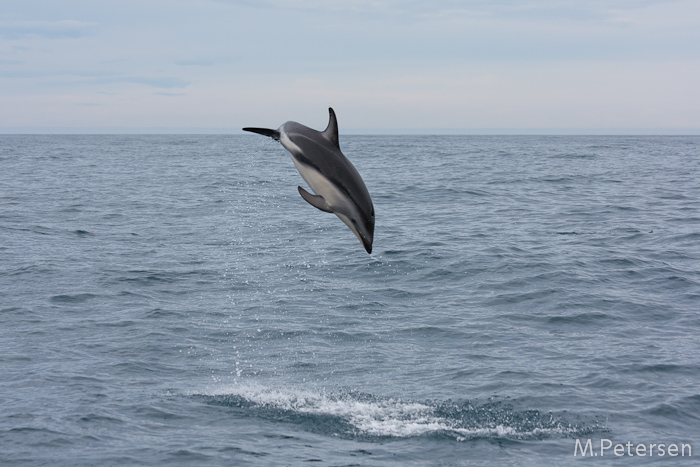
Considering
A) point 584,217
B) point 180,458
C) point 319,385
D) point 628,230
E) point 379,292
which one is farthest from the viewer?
point 584,217

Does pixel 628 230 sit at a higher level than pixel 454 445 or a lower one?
higher

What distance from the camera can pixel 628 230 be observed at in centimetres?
2486

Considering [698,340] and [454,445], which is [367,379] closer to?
[454,445]

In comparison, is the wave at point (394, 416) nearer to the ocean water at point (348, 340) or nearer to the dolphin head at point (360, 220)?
the ocean water at point (348, 340)

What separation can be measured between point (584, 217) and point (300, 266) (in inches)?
509

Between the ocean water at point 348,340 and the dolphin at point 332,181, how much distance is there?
552cm

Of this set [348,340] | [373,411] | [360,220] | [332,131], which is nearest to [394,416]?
[373,411]

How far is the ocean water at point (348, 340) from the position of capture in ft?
34.1

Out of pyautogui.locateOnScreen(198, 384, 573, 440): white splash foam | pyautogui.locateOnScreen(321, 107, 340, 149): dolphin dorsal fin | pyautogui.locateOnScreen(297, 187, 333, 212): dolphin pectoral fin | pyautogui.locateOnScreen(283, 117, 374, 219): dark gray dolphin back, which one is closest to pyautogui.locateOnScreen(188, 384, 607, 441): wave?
pyautogui.locateOnScreen(198, 384, 573, 440): white splash foam

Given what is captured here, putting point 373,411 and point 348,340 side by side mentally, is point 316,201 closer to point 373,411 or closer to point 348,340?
point 373,411

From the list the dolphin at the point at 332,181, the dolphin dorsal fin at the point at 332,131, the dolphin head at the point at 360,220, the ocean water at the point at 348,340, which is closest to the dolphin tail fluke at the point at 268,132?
the dolphin at the point at 332,181

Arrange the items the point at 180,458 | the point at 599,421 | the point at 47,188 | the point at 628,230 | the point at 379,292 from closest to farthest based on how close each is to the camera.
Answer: the point at 180,458, the point at 599,421, the point at 379,292, the point at 628,230, the point at 47,188

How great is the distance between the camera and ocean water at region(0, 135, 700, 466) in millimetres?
10398

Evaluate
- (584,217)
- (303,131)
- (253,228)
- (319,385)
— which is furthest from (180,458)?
(584,217)
